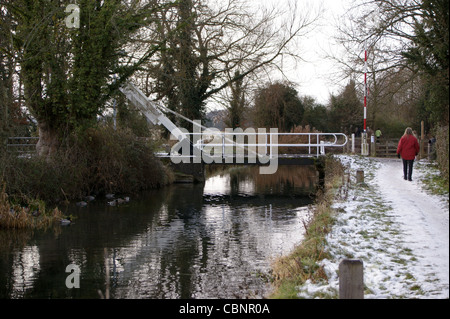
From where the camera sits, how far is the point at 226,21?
26625mm

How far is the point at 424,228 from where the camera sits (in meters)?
6.93

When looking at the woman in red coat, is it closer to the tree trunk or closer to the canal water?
the canal water

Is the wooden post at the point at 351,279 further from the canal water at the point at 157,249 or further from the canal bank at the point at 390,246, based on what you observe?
the canal water at the point at 157,249

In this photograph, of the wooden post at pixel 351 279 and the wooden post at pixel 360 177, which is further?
the wooden post at pixel 360 177

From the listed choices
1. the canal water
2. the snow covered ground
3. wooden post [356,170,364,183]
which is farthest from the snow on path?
the canal water

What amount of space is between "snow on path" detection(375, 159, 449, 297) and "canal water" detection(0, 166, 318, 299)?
2198 millimetres

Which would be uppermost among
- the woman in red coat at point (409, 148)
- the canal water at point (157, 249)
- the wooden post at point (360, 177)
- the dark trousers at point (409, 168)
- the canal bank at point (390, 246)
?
the woman in red coat at point (409, 148)

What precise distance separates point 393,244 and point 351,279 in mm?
2642

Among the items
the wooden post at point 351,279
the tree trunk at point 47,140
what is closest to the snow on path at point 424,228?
the wooden post at point 351,279

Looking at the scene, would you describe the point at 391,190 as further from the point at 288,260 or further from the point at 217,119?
the point at 217,119

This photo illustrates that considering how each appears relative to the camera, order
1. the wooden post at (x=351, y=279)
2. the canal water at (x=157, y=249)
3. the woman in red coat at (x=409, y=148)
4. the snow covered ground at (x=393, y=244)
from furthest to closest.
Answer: the woman in red coat at (x=409, y=148)
the canal water at (x=157, y=249)
the snow covered ground at (x=393, y=244)
the wooden post at (x=351, y=279)

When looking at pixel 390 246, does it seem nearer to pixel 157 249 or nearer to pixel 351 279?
pixel 351 279

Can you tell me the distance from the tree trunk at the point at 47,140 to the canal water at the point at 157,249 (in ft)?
8.88

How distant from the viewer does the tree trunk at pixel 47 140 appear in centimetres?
1911
